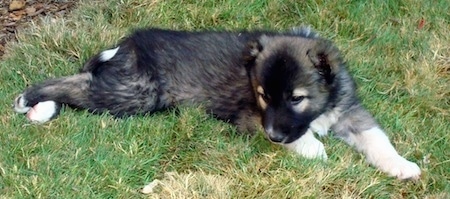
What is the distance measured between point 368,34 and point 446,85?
2.56 feet

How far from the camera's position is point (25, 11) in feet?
21.9

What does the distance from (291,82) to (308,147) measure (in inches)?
15.1

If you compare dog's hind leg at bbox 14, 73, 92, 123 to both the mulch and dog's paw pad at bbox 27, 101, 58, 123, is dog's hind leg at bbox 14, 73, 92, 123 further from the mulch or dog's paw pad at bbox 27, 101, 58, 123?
the mulch

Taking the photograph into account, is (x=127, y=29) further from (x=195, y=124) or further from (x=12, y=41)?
(x=195, y=124)

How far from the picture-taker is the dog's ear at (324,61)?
4738 mm

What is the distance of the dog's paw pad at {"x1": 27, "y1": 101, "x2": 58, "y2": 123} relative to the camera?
4980 mm

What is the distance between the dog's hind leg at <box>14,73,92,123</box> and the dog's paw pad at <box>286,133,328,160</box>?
4.49 feet

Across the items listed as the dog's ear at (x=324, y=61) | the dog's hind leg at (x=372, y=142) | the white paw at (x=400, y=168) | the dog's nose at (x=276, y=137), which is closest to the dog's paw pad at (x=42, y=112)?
the dog's nose at (x=276, y=137)

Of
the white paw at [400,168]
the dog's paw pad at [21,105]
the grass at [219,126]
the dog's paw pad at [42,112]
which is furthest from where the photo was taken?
the dog's paw pad at [21,105]

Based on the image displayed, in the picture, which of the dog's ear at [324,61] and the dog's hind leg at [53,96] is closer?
the dog's ear at [324,61]

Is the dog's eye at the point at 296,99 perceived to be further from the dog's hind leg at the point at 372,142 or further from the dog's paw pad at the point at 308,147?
the dog's hind leg at the point at 372,142

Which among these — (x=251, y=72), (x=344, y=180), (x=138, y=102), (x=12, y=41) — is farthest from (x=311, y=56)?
(x=12, y=41)

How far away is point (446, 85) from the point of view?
5625mm

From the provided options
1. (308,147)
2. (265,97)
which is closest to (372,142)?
(308,147)
